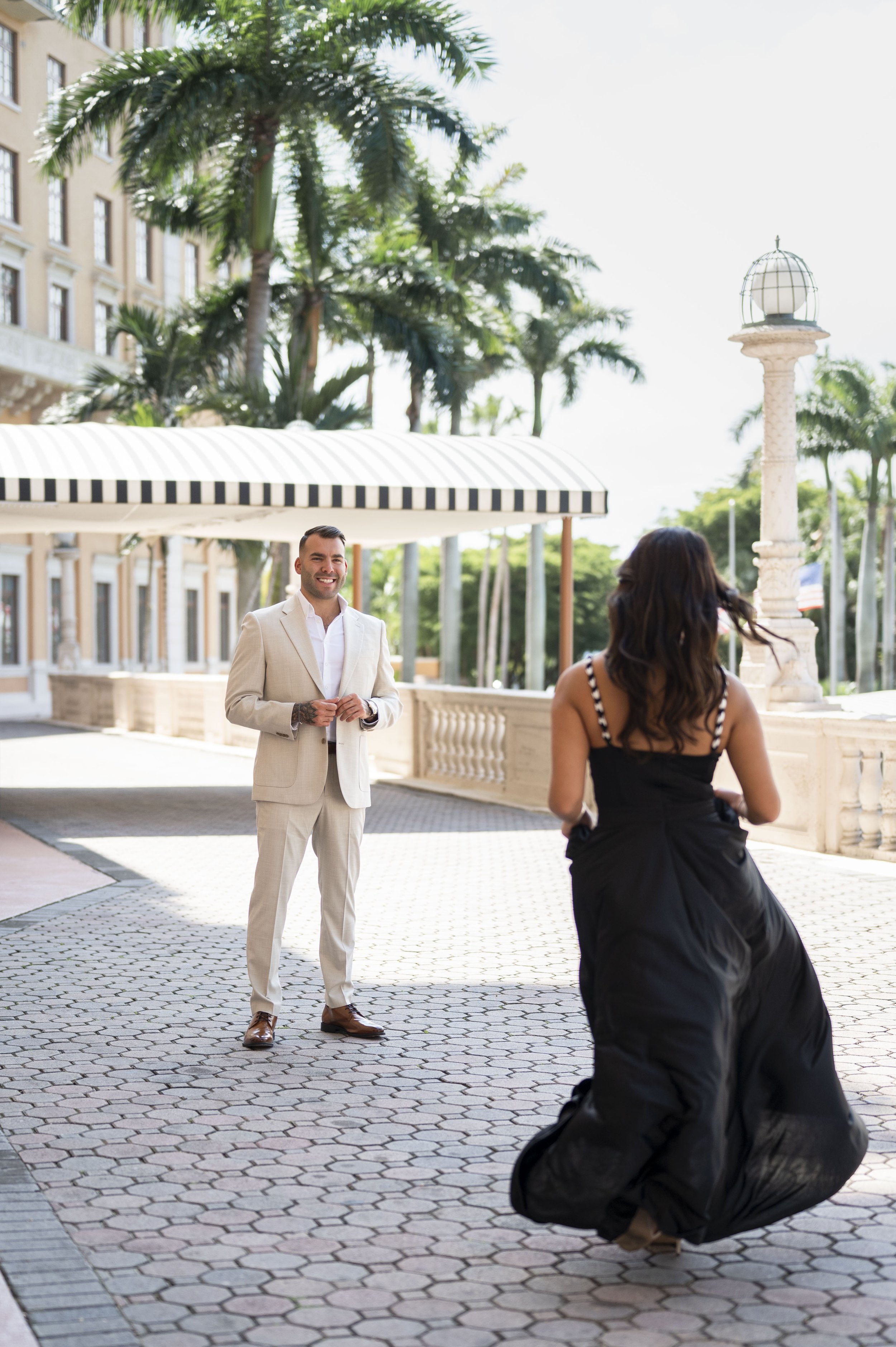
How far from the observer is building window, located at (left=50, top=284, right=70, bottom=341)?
39.9m

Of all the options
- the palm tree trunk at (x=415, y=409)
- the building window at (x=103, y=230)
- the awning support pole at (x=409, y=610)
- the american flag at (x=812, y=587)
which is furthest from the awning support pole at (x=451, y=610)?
the building window at (x=103, y=230)

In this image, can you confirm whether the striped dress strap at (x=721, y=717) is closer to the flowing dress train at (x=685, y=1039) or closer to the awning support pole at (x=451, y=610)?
the flowing dress train at (x=685, y=1039)

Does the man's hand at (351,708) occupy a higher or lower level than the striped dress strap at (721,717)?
lower

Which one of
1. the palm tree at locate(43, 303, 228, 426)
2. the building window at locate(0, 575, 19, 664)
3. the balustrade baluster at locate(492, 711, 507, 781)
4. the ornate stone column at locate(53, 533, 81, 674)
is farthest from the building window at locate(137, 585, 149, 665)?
the balustrade baluster at locate(492, 711, 507, 781)

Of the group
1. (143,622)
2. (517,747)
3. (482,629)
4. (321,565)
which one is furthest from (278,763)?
(482,629)

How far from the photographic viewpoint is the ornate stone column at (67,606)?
111 feet

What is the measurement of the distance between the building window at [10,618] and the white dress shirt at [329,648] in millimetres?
33347

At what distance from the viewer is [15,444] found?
13.8m

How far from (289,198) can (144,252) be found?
2012 centimetres

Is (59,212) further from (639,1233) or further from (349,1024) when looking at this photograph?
(639,1233)

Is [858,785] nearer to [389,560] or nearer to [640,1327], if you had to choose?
[640,1327]

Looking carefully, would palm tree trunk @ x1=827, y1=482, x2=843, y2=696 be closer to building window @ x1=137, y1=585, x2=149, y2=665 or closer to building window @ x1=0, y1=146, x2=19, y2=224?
building window @ x1=137, y1=585, x2=149, y2=665

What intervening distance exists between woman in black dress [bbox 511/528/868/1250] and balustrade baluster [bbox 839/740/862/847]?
7.36m

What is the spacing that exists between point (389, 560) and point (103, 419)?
5223 centimetres
